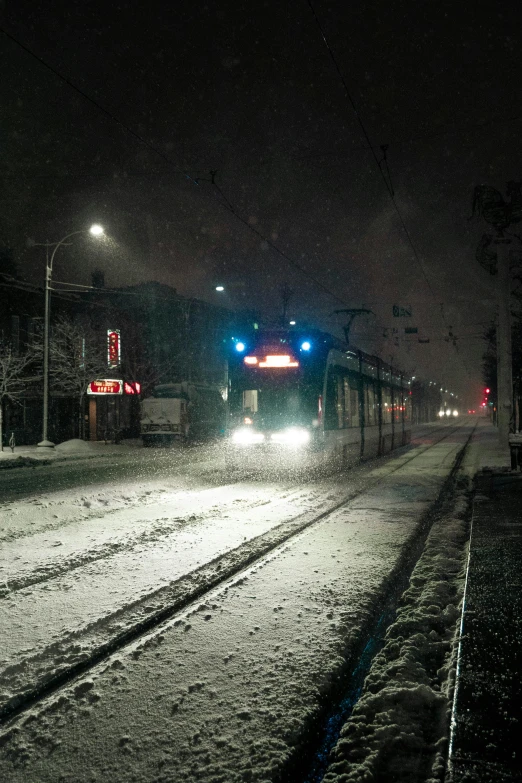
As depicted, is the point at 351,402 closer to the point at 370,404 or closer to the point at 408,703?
the point at 370,404

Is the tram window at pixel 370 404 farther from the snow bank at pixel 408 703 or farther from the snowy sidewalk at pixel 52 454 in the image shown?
the snow bank at pixel 408 703

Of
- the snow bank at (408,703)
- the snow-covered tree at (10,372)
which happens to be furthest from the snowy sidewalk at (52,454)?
the snow bank at (408,703)

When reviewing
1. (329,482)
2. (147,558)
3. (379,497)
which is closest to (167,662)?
(147,558)

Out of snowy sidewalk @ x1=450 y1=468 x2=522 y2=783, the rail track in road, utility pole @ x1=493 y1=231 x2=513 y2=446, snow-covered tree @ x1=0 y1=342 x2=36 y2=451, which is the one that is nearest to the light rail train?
the rail track in road

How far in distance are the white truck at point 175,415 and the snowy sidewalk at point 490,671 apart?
25.5 m

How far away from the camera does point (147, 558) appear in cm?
638

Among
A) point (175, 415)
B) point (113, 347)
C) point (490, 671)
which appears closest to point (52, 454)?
point (175, 415)

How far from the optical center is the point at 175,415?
32312mm

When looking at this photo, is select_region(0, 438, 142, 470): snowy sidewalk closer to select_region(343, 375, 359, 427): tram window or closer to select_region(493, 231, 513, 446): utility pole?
select_region(343, 375, 359, 427): tram window

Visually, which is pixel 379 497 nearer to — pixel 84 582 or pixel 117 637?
pixel 84 582

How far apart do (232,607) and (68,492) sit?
826 cm

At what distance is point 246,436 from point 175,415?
18.6 metres

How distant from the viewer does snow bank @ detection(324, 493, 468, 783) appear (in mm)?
2652

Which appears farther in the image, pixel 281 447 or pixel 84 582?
pixel 281 447
